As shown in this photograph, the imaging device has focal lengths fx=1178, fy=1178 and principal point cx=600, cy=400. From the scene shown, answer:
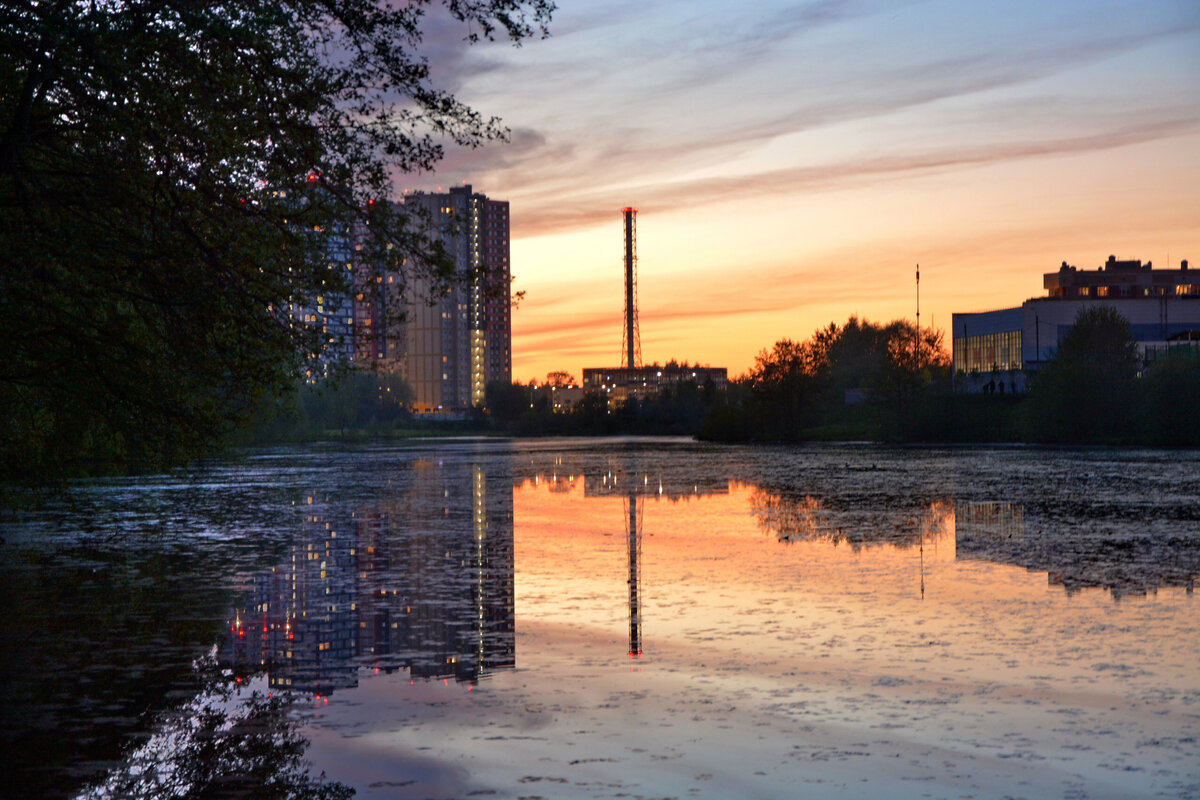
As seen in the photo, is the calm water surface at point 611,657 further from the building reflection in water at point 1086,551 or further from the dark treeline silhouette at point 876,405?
the dark treeline silhouette at point 876,405

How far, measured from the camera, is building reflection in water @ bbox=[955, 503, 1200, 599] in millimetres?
18005

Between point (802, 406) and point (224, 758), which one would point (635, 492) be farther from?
point (802, 406)

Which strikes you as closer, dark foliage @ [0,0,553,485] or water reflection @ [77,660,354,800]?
water reflection @ [77,660,354,800]

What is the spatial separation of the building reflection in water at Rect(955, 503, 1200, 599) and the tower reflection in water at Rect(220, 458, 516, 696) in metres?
8.76

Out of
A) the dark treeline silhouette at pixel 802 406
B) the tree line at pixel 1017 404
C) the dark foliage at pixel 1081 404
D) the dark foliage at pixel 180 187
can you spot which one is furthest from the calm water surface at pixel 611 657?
the dark treeline silhouette at pixel 802 406

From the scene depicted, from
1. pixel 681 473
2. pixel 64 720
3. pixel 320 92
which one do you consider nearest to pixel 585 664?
pixel 64 720

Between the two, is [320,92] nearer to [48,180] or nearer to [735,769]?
[48,180]

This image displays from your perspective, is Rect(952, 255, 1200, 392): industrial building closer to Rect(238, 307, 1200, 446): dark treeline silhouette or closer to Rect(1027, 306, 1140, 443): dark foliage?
Rect(238, 307, 1200, 446): dark treeline silhouette

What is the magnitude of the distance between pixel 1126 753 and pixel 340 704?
668cm

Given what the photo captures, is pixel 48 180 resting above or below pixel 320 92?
below

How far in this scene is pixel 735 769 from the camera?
344 inches

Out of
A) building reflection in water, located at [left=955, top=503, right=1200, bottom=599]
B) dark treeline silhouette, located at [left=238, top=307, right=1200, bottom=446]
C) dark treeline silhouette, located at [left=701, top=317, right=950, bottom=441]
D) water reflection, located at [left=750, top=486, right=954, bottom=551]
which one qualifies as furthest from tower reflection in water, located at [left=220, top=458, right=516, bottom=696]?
dark treeline silhouette, located at [left=701, top=317, right=950, bottom=441]

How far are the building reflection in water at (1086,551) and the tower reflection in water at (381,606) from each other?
8.76m

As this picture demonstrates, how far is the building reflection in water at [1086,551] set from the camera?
18005mm
